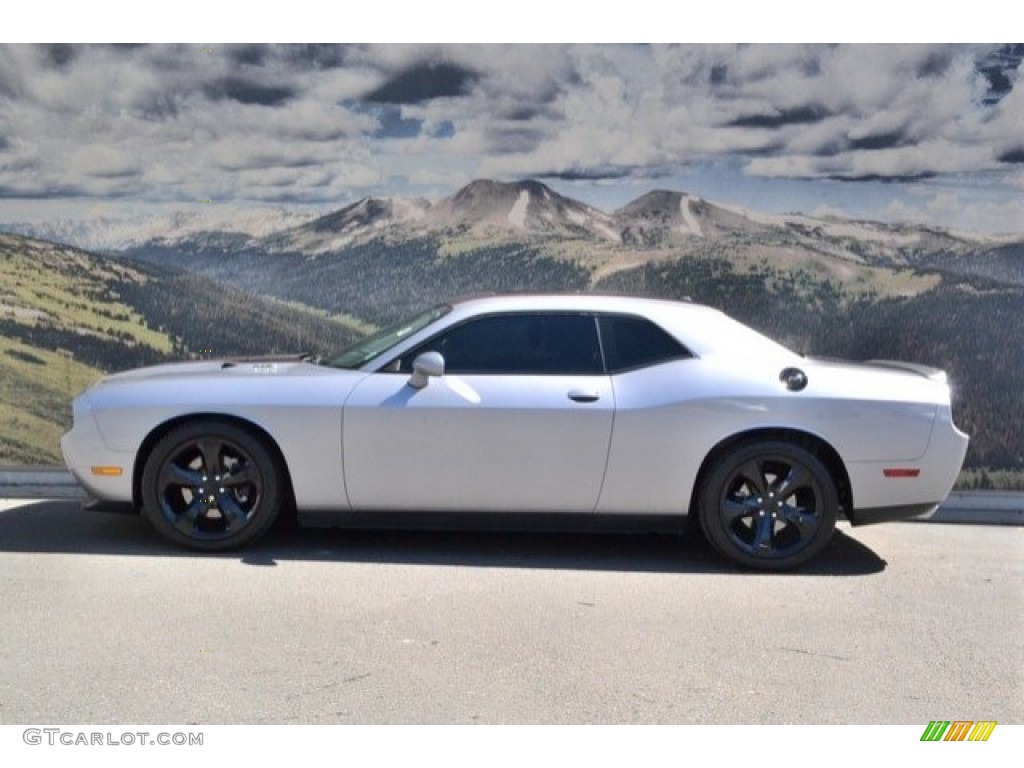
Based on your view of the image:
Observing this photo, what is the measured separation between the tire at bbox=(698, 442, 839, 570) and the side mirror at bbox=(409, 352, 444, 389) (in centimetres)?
146

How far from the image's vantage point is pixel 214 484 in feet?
20.3

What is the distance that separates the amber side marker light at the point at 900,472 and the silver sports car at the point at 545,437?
0.04ft

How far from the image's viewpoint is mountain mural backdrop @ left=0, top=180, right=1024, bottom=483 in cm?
762

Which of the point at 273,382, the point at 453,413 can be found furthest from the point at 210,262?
the point at 453,413

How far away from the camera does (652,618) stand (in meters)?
5.40

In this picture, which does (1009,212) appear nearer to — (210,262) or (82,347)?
(210,262)

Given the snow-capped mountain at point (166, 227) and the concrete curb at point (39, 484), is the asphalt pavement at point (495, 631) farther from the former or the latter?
the snow-capped mountain at point (166, 227)

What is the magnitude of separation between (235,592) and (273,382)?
1130 mm

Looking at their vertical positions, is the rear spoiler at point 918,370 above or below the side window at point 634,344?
below

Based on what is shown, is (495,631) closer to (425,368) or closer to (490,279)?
(425,368)

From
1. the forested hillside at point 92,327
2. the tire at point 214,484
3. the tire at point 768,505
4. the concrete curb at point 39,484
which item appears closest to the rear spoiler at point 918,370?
the tire at point 768,505
